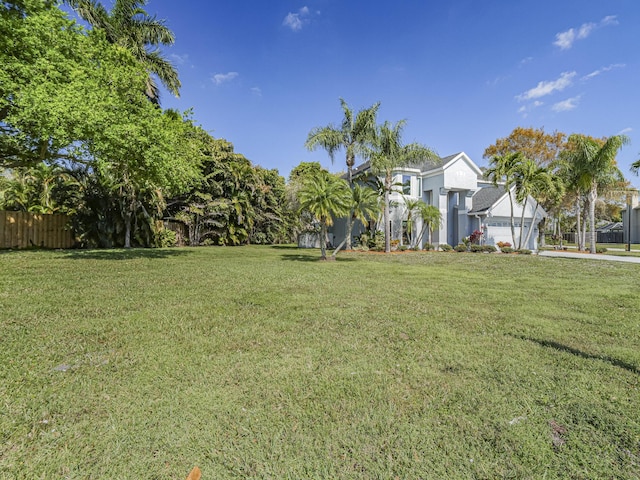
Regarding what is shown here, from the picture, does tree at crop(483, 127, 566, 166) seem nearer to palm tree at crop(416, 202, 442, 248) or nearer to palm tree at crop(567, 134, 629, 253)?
palm tree at crop(567, 134, 629, 253)

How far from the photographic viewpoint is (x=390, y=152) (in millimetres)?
19016

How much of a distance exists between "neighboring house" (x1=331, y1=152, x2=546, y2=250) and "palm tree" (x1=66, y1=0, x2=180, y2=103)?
14.0 m

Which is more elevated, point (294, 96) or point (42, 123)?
point (294, 96)

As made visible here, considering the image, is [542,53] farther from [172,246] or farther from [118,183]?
[172,246]

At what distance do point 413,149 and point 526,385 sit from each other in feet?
60.7

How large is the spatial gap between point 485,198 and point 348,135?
42.2 feet

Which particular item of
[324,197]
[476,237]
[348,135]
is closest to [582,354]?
[324,197]

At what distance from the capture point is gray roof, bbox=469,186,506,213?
23.4 m

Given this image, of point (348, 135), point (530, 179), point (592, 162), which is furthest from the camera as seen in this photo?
point (348, 135)

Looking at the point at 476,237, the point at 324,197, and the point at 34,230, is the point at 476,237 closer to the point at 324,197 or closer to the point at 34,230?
the point at 324,197

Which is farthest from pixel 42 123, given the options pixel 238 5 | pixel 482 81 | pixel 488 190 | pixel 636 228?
pixel 636 228

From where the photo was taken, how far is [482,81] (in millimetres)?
14812

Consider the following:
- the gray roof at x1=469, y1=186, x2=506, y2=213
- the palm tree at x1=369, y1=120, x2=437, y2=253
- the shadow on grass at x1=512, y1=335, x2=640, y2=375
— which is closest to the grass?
the shadow on grass at x1=512, y1=335, x2=640, y2=375

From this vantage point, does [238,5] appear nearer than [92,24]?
Yes
